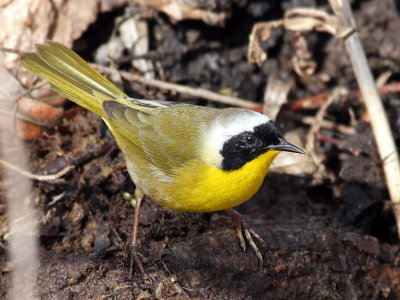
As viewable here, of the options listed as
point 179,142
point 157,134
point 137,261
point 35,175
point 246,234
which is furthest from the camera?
point 35,175

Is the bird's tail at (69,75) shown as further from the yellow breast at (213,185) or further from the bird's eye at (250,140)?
the bird's eye at (250,140)

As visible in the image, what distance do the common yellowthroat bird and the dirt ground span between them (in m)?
0.23

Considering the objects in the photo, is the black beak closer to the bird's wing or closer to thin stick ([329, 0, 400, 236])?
the bird's wing

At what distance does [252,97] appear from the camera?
5.60m

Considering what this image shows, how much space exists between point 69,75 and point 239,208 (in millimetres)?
2104

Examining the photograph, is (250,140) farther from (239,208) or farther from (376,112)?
(376,112)

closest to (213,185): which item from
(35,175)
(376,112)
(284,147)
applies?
(284,147)

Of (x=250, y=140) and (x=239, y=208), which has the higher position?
(x=250, y=140)

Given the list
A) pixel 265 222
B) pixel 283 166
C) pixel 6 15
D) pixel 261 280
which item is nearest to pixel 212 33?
pixel 283 166

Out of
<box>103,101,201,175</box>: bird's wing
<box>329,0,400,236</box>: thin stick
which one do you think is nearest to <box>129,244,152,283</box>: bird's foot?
<box>103,101,201,175</box>: bird's wing

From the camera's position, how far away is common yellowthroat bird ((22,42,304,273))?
11.3 ft

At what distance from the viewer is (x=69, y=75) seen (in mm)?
4152

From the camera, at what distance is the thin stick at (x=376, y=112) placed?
4340mm


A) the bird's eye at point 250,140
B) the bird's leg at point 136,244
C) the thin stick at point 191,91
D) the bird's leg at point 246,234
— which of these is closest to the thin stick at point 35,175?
the bird's leg at point 136,244
